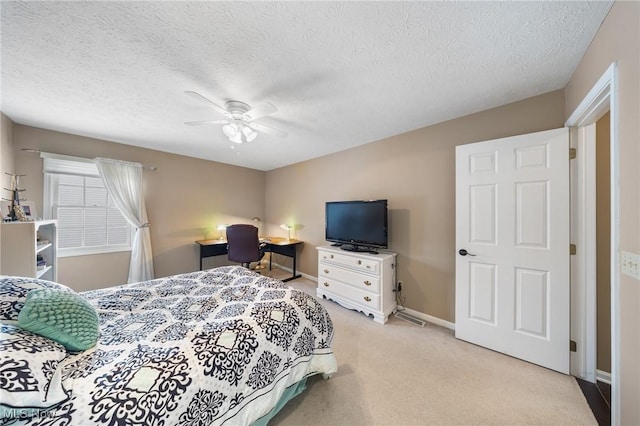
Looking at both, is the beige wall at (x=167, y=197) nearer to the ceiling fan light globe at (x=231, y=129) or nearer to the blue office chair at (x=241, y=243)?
the blue office chair at (x=241, y=243)

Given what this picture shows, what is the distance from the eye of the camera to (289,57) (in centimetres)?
148

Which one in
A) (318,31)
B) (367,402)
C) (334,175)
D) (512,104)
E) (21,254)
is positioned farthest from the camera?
(334,175)

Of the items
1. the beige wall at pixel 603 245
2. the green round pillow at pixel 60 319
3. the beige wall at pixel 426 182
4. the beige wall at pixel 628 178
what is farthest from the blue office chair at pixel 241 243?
the beige wall at pixel 603 245

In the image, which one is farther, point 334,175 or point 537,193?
point 334,175

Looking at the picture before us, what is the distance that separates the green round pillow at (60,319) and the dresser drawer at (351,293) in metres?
2.38

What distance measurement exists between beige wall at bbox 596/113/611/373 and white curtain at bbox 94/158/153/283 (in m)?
5.23

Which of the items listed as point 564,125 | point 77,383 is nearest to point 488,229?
point 564,125

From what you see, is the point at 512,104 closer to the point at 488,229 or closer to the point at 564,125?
the point at 564,125

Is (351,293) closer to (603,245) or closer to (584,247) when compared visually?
(584,247)

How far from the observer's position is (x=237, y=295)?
1.68 m

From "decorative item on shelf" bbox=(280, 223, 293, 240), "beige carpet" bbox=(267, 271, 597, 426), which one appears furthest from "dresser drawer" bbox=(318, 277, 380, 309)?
"decorative item on shelf" bbox=(280, 223, 293, 240)

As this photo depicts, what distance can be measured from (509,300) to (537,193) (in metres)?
0.99

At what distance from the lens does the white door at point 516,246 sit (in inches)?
69.1

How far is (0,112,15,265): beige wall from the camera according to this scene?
224cm
